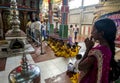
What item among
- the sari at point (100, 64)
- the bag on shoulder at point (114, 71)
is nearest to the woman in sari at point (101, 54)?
the sari at point (100, 64)

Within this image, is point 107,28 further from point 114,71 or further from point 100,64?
point 114,71

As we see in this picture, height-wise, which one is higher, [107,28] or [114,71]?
[107,28]

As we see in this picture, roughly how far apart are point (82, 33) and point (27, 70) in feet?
33.0

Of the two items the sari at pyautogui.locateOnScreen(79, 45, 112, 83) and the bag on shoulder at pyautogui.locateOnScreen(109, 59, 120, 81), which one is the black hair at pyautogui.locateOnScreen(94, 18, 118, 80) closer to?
the sari at pyautogui.locateOnScreen(79, 45, 112, 83)

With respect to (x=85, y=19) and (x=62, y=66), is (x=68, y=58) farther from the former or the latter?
(x=85, y=19)

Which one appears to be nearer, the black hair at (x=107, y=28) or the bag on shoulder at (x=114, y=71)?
the black hair at (x=107, y=28)

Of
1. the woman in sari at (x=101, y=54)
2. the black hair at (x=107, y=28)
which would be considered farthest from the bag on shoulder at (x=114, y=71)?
the black hair at (x=107, y=28)

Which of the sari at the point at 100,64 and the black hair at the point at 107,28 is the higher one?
the black hair at the point at 107,28

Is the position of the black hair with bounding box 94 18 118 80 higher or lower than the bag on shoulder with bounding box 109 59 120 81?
higher

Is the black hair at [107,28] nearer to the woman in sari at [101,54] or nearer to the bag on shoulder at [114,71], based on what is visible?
the woman in sari at [101,54]

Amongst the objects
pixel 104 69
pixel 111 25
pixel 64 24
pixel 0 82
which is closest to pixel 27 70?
pixel 0 82

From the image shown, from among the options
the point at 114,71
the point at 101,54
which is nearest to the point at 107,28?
the point at 101,54

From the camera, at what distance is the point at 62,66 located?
357cm

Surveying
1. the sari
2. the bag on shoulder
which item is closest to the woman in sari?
the sari
